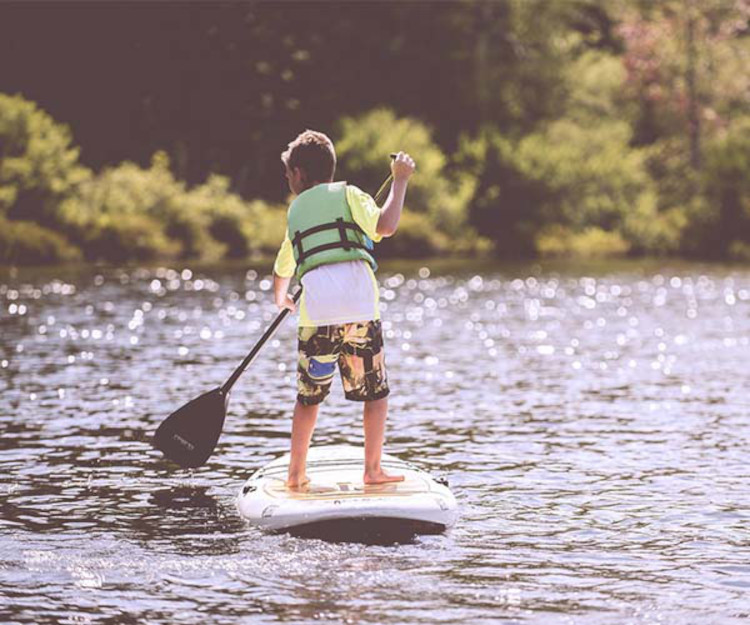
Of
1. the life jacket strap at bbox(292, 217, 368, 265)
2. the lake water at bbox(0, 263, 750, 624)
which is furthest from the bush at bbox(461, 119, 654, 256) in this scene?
the life jacket strap at bbox(292, 217, 368, 265)

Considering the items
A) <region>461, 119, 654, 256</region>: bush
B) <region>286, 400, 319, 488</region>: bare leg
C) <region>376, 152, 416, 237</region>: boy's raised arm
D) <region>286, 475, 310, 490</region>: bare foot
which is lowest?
<region>286, 475, 310, 490</region>: bare foot

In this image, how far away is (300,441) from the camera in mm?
9562

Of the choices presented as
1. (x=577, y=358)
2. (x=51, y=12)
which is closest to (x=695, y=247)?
(x=51, y=12)

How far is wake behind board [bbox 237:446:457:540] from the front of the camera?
29.7 ft

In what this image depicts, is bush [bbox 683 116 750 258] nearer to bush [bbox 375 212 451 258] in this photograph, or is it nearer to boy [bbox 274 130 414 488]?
bush [bbox 375 212 451 258]

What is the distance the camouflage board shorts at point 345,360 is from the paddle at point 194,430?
123 centimetres

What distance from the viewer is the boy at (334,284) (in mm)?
9234

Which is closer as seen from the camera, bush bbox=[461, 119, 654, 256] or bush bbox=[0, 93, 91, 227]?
bush bbox=[0, 93, 91, 227]

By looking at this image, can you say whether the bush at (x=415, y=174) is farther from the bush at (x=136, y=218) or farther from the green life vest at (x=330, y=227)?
the green life vest at (x=330, y=227)

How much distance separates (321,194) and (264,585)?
7.97 ft

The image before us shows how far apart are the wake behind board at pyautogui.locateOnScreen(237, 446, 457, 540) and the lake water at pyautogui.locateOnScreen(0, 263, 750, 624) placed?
0.13 m

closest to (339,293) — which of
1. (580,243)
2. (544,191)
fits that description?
(544,191)

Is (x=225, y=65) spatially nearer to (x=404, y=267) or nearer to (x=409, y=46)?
(x=409, y=46)

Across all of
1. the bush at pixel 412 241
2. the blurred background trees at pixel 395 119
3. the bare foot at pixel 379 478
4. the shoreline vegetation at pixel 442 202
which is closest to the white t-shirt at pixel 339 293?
the bare foot at pixel 379 478
